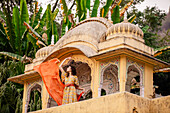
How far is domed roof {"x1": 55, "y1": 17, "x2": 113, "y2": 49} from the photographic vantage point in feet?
31.9

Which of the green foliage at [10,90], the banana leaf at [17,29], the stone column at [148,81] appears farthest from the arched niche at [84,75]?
the banana leaf at [17,29]

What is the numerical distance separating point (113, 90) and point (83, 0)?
7.76 metres

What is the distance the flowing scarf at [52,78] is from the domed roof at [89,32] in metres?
0.85

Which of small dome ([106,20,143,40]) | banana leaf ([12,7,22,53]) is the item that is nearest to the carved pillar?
small dome ([106,20,143,40])

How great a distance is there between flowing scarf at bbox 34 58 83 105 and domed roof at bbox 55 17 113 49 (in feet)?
2.79

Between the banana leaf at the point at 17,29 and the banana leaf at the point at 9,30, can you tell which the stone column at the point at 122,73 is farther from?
the banana leaf at the point at 9,30

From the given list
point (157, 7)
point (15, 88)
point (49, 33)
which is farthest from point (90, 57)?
point (157, 7)

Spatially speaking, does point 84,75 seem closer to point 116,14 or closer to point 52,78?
point 52,78

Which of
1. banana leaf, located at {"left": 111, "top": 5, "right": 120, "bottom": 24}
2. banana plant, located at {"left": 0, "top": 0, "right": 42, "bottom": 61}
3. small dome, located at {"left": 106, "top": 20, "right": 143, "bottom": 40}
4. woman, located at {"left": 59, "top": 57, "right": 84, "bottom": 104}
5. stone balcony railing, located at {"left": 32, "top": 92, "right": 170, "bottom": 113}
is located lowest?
stone balcony railing, located at {"left": 32, "top": 92, "right": 170, "bottom": 113}

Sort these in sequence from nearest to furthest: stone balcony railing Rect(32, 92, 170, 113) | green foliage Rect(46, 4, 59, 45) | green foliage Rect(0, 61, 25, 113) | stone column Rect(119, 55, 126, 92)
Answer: stone balcony railing Rect(32, 92, 170, 113) → stone column Rect(119, 55, 126, 92) → green foliage Rect(0, 61, 25, 113) → green foliage Rect(46, 4, 59, 45)

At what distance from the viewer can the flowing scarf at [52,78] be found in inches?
377

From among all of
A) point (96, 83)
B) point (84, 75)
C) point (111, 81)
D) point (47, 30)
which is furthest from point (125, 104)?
point (47, 30)

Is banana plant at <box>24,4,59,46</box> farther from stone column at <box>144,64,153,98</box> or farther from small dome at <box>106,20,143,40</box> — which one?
stone column at <box>144,64,153,98</box>

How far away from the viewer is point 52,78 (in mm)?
9688
